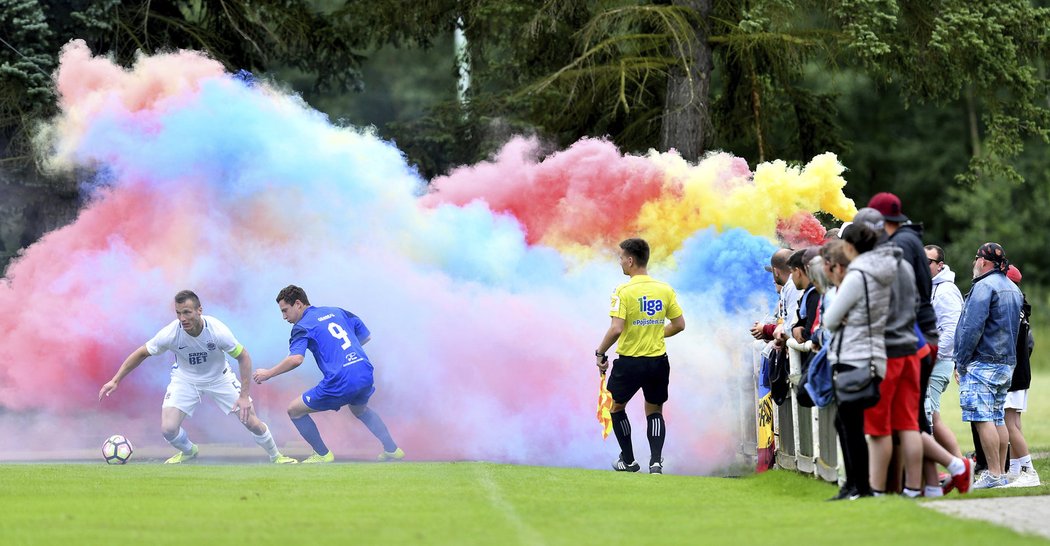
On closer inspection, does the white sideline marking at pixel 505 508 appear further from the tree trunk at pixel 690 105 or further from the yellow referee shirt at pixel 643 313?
the tree trunk at pixel 690 105

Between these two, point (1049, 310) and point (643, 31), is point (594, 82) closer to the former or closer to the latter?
point (643, 31)

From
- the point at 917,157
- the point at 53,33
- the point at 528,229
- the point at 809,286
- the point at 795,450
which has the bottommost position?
the point at 795,450

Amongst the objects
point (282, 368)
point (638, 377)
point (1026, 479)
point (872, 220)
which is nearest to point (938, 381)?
point (1026, 479)

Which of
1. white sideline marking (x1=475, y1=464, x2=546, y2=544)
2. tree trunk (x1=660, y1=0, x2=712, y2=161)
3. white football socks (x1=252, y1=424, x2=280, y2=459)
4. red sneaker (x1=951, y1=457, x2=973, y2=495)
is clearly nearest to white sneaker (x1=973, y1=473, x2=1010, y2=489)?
red sneaker (x1=951, y1=457, x2=973, y2=495)

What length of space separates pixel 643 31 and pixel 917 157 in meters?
33.1

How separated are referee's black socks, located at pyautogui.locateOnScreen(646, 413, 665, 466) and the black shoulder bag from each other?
11.7 feet

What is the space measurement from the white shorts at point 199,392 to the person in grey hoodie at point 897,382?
694 cm

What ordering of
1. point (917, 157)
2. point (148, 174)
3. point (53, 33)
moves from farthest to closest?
point (917, 157), point (53, 33), point (148, 174)

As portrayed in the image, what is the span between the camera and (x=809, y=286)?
10.8m

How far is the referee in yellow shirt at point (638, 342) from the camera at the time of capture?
11984 mm

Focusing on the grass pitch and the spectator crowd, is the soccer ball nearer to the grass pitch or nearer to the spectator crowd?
the grass pitch

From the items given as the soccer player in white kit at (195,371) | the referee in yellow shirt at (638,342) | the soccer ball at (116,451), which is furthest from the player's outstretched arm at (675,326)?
the soccer ball at (116,451)

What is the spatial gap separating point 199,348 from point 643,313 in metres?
4.36

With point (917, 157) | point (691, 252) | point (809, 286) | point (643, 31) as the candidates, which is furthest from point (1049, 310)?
point (809, 286)
